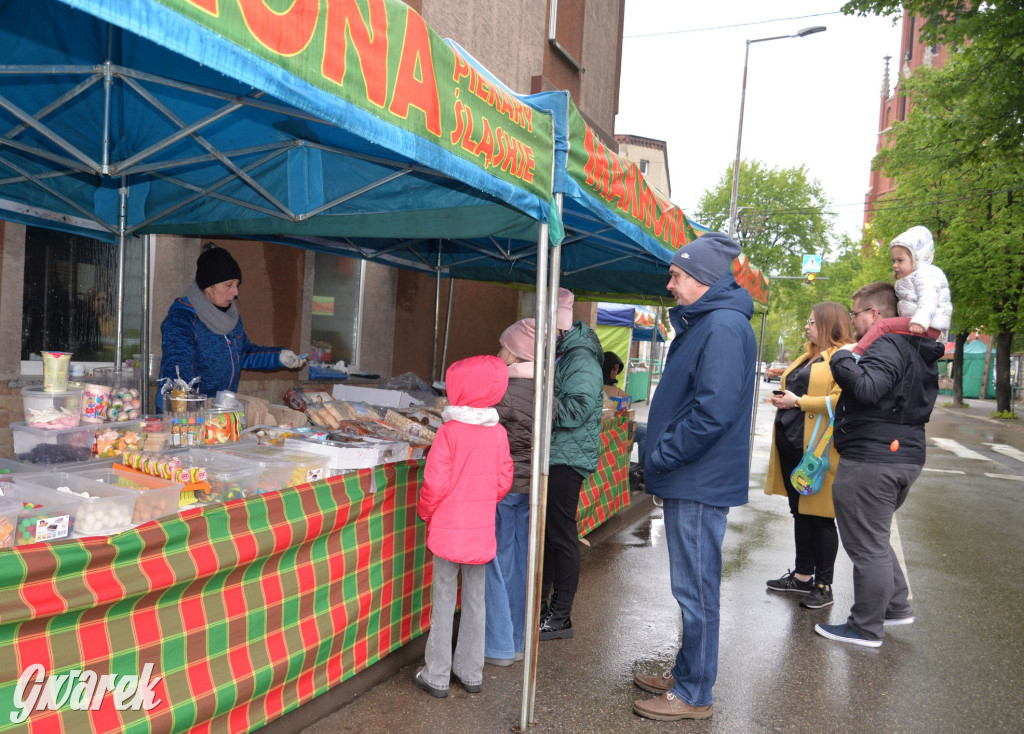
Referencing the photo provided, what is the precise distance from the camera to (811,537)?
16.5 ft

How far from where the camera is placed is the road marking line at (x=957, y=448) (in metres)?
13.9

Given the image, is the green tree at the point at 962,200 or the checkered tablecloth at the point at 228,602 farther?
the green tree at the point at 962,200

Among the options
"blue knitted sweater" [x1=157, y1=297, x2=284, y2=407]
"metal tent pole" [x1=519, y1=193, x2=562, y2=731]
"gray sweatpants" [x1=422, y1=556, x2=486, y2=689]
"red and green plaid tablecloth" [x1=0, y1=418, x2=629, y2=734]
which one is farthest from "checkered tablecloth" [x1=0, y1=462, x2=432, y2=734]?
"blue knitted sweater" [x1=157, y1=297, x2=284, y2=407]

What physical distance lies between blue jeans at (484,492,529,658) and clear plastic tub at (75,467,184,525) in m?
1.60

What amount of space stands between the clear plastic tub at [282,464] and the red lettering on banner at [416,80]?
1.50 m

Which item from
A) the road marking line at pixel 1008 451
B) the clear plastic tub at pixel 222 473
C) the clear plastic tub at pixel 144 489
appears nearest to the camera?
the clear plastic tub at pixel 144 489

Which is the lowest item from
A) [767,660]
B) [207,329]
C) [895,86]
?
[767,660]

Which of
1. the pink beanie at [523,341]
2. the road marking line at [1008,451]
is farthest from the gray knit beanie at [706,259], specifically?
the road marking line at [1008,451]

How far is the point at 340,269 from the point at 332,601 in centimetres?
510

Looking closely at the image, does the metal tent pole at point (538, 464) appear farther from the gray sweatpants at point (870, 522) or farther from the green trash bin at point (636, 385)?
the green trash bin at point (636, 385)

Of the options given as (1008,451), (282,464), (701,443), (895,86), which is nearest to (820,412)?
(701,443)

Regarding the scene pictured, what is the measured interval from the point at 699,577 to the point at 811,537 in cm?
228

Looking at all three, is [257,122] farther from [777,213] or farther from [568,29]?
[777,213]

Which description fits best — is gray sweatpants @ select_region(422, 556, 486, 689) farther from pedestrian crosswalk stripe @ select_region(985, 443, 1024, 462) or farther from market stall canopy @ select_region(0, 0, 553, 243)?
pedestrian crosswalk stripe @ select_region(985, 443, 1024, 462)
